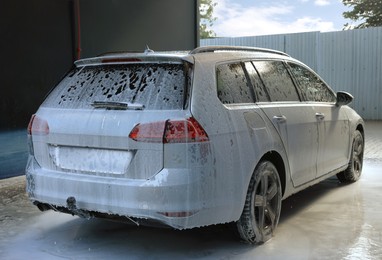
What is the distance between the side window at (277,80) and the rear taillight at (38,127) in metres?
2.00

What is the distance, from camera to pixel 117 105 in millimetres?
3643

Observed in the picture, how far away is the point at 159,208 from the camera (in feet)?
11.2

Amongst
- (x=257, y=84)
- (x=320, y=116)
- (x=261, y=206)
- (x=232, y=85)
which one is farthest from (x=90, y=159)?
(x=320, y=116)

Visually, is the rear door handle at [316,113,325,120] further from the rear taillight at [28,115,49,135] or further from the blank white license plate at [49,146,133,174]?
the rear taillight at [28,115,49,135]

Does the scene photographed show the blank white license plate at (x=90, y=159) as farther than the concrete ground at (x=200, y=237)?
No

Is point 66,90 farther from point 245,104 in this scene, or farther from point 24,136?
point 24,136

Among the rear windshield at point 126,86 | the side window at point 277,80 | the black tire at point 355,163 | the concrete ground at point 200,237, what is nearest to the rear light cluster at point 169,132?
the rear windshield at point 126,86

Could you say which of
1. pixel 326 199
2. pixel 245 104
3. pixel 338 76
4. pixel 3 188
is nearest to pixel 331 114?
pixel 326 199

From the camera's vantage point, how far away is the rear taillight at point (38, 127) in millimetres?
3941

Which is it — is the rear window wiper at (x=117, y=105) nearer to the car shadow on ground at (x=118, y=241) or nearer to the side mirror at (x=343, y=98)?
the car shadow on ground at (x=118, y=241)

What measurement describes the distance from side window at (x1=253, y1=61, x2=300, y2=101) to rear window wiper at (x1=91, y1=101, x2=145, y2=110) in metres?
1.49

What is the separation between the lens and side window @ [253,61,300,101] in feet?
15.2

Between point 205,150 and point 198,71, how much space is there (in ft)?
2.13

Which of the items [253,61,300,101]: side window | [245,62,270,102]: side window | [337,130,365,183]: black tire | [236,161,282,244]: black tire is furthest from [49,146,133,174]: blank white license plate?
[337,130,365,183]: black tire
